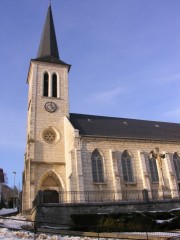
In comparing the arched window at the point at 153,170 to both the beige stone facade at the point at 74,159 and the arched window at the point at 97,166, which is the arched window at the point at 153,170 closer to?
the beige stone facade at the point at 74,159

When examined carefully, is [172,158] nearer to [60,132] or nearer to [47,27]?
[60,132]

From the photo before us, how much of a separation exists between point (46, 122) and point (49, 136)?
1.69 metres

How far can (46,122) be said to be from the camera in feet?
96.3

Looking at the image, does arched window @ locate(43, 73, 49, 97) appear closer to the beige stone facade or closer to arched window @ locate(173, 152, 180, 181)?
the beige stone facade

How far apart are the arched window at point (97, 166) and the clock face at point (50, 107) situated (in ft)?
23.5

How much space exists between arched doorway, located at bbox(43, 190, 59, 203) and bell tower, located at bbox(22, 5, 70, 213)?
0.30 m

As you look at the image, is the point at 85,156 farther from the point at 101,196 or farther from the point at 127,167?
the point at 127,167

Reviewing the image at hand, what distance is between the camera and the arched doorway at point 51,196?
85.3ft

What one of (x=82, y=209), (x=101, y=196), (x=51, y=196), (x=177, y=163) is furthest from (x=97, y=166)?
(x=177, y=163)

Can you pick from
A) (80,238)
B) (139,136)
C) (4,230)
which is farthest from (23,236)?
(139,136)

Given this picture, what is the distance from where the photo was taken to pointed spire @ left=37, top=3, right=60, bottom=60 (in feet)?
116

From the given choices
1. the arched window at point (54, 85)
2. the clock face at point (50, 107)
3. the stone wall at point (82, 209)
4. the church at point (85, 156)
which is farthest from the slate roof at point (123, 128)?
the stone wall at point (82, 209)

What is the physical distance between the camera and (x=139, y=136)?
29.8m

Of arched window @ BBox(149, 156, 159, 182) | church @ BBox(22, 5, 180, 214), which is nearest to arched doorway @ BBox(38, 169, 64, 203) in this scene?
church @ BBox(22, 5, 180, 214)
